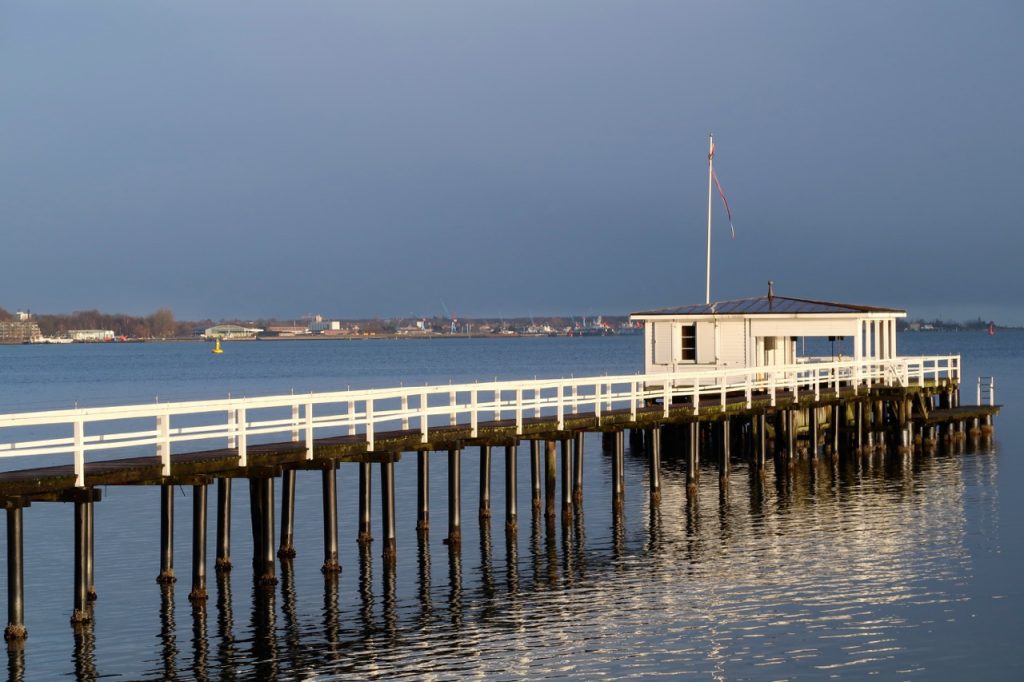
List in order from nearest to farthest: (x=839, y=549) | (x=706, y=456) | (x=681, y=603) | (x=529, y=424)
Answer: (x=681, y=603) → (x=839, y=549) → (x=529, y=424) → (x=706, y=456)

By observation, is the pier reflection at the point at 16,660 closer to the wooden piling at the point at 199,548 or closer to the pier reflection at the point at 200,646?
the pier reflection at the point at 200,646

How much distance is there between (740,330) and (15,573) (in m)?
33.2

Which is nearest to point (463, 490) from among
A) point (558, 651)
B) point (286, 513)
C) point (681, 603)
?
point (286, 513)

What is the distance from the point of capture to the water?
2169 cm

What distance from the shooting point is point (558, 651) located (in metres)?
22.2

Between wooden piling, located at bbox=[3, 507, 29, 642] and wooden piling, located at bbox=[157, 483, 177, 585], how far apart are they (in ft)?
10.3

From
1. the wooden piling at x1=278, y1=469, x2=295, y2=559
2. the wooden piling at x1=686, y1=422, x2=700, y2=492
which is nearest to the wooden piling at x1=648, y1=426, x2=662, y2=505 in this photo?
the wooden piling at x1=686, y1=422, x2=700, y2=492

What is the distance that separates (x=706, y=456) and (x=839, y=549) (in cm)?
2067

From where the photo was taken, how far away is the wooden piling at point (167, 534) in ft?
83.4

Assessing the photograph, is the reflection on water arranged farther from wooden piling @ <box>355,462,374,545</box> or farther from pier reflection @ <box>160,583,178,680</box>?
wooden piling @ <box>355,462,374,545</box>

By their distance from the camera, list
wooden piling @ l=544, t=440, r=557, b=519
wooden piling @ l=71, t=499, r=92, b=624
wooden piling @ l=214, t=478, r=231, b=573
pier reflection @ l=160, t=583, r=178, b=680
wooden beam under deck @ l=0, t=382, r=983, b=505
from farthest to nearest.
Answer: wooden piling @ l=544, t=440, r=557, b=519 < wooden piling @ l=214, t=478, r=231, b=573 < wooden piling @ l=71, t=499, r=92, b=624 < wooden beam under deck @ l=0, t=382, r=983, b=505 < pier reflection @ l=160, t=583, r=178, b=680

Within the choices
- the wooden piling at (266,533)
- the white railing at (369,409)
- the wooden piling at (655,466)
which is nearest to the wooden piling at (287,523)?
the white railing at (369,409)

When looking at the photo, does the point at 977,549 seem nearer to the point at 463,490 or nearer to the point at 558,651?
the point at 558,651

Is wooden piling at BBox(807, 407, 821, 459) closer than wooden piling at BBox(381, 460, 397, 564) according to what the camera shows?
No
